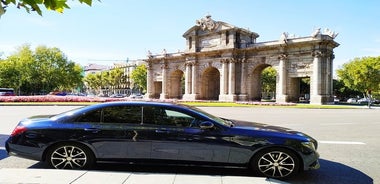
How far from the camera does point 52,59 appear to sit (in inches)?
2557

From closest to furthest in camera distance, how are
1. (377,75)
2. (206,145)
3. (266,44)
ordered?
(206,145) → (266,44) → (377,75)

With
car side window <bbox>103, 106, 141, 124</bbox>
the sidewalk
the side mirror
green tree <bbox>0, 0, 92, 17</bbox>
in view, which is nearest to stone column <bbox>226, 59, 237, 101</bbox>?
car side window <bbox>103, 106, 141, 124</bbox>

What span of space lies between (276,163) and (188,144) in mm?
1586

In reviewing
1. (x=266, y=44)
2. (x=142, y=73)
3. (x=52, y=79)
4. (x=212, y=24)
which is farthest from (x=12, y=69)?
(x=266, y=44)

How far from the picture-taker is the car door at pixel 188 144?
535cm

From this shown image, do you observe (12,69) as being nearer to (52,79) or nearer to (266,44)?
(52,79)

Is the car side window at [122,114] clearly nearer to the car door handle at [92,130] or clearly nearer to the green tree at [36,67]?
the car door handle at [92,130]

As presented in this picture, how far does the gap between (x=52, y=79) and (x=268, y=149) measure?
67.6m

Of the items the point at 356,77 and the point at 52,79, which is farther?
the point at 52,79

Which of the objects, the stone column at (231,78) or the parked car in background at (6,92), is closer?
the stone column at (231,78)

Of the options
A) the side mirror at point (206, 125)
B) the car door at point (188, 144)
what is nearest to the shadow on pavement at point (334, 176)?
the car door at point (188, 144)

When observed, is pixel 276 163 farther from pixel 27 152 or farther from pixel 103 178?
pixel 27 152

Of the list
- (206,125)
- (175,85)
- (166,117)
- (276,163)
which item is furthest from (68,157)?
(175,85)

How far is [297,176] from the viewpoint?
5500 millimetres
